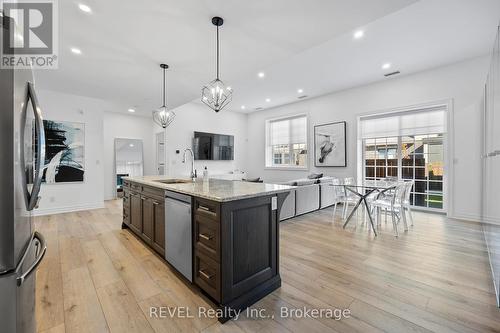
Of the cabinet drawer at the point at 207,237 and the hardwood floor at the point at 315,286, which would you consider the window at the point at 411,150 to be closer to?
the hardwood floor at the point at 315,286

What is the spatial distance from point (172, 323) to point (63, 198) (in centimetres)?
512

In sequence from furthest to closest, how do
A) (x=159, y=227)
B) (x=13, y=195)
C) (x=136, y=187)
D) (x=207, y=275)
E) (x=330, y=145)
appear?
(x=330, y=145) < (x=136, y=187) < (x=159, y=227) < (x=207, y=275) < (x=13, y=195)

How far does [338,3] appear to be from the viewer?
2230 mm

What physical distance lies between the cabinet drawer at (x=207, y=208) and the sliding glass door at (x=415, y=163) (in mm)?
4932

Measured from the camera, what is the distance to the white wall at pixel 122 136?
699 cm

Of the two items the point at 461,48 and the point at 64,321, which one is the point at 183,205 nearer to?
the point at 64,321

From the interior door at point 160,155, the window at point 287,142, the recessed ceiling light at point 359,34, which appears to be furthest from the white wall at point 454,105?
the interior door at point 160,155

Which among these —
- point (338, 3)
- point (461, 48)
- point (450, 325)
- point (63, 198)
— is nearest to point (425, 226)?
point (450, 325)

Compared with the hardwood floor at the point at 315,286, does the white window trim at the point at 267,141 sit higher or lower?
higher

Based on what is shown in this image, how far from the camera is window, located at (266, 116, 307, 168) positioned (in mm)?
7215

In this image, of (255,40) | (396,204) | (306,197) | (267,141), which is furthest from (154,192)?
(267,141)

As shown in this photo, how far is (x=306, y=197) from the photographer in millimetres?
4754

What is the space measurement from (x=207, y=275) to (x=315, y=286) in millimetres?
1052

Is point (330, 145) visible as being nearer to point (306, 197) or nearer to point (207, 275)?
point (306, 197)
